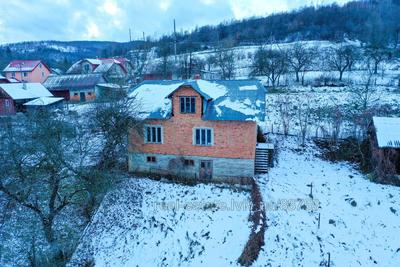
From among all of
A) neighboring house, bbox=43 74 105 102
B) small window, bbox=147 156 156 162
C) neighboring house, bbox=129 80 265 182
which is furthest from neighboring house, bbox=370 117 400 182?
neighboring house, bbox=43 74 105 102

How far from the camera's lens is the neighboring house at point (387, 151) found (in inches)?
736

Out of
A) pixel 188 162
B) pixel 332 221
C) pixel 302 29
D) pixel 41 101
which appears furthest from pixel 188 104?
pixel 302 29

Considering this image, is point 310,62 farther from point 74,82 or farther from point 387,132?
point 74,82

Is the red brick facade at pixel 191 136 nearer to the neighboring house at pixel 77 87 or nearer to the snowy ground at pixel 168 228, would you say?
the snowy ground at pixel 168 228

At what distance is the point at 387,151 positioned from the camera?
19.2 m

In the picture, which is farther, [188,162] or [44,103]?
[44,103]

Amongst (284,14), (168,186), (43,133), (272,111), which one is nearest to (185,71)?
(272,111)

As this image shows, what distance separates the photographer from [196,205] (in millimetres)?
16812

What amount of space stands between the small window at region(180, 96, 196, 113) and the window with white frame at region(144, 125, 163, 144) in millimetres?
2164

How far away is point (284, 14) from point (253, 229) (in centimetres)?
13791

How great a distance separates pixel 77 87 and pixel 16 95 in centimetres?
1126

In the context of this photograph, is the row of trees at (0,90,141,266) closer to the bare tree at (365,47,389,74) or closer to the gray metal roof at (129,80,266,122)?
the gray metal roof at (129,80,266,122)

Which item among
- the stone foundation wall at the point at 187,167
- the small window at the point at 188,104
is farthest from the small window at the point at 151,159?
the small window at the point at 188,104

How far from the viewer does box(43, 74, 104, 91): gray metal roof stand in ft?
166
